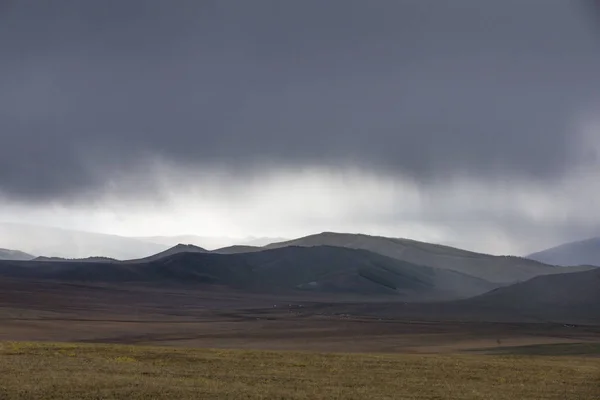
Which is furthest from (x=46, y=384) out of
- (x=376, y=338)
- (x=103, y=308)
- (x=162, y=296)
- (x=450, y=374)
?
(x=162, y=296)

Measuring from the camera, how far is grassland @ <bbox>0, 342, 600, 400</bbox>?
98.8ft

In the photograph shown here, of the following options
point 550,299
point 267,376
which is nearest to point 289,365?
point 267,376

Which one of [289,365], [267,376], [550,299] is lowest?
[267,376]

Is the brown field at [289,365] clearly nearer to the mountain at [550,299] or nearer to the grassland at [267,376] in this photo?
the grassland at [267,376]

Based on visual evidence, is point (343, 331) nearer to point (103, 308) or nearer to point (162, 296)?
point (103, 308)

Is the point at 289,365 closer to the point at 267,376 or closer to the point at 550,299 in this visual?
the point at 267,376

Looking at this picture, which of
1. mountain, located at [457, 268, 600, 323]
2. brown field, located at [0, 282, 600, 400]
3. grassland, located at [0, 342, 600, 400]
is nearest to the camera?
grassland, located at [0, 342, 600, 400]

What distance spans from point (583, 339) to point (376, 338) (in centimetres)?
2215

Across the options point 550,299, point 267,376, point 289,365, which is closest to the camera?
point 267,376

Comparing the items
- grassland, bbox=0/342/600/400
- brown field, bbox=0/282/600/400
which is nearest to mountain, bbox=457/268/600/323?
brown field, bbox=0/282/600/400

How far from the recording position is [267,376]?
35.5 metres

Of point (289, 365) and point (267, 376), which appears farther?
point (289, 365)

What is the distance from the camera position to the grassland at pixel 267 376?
30125 mm

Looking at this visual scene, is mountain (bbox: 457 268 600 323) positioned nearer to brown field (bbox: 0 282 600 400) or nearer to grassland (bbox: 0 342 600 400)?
brown field (bbox: 0 282 600 400)
